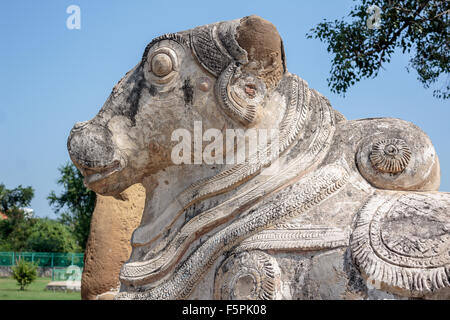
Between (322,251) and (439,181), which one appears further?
(439,181)

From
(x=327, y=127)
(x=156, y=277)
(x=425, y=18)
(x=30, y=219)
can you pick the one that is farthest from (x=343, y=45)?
(x=30, y=219)

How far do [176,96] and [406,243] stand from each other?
5.08 ft

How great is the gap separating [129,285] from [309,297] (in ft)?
3.68

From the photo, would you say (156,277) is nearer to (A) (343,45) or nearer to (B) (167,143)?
(B) (167,143)

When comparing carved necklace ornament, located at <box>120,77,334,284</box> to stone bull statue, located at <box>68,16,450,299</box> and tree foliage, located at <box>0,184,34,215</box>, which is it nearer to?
stone bull statue, located at <box>68,16,450,299</box>

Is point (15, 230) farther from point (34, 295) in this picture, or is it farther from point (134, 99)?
point (134, 99)

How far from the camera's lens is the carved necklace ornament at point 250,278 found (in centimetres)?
260

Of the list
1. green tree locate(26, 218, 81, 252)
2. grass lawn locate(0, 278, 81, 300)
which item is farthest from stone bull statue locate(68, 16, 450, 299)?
green tree locate(26, 218, 81, 252)

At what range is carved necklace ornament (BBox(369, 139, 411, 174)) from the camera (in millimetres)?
2896

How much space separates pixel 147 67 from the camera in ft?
10.8

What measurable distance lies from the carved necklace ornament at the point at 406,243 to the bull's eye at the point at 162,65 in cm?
140

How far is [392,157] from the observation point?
2.90 m

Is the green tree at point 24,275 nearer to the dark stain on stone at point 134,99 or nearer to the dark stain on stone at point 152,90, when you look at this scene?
the dark stain on stone at point 134,99

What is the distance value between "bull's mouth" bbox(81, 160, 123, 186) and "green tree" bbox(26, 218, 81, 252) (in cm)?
3738
